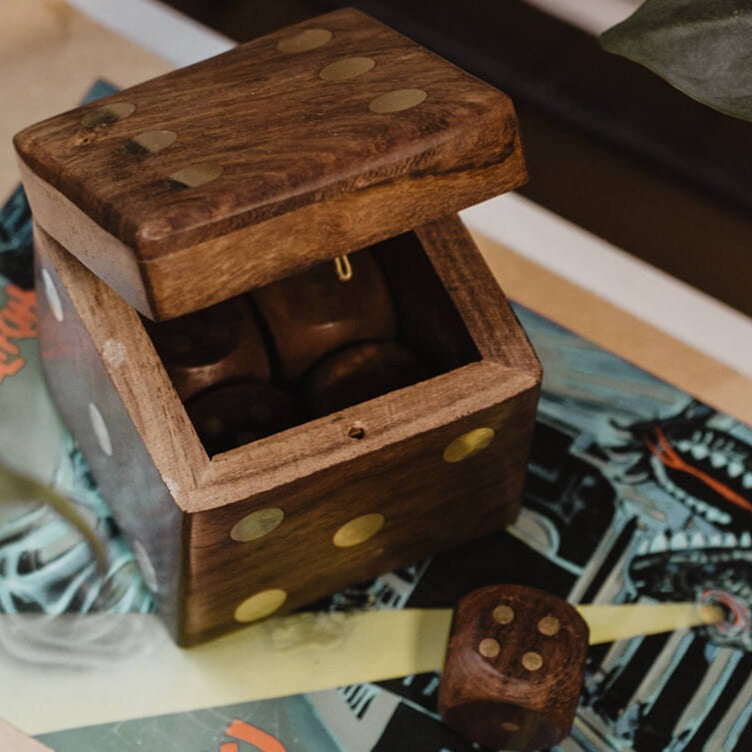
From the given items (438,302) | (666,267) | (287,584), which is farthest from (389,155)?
(666,267)

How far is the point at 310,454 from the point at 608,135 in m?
0.72

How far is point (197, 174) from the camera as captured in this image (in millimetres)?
697

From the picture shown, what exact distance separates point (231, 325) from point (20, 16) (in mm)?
583

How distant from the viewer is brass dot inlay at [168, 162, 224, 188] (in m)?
0.69

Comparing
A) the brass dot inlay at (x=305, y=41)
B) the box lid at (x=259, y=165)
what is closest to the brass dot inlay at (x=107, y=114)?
the box lid at (x=259, y=165)

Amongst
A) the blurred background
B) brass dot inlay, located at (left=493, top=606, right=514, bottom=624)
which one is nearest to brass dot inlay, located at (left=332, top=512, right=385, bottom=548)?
brass dot inlay, located at (left=493, top=606, right=514, bottom=624)

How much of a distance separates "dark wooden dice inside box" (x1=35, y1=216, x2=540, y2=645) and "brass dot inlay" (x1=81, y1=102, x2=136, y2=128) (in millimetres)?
99

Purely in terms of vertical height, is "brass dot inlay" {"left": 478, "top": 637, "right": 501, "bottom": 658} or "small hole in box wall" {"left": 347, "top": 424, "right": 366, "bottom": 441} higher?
"small hole in box wall" {"left": 347, "top": 424, "right": 366, "bottom": 441}

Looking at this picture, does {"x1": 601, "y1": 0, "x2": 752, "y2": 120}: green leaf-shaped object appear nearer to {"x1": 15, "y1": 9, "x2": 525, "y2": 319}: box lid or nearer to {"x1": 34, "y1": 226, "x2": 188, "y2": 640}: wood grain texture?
{"x1": 15, "y1": 9, "x2": 525, "y2": 319}: box lid

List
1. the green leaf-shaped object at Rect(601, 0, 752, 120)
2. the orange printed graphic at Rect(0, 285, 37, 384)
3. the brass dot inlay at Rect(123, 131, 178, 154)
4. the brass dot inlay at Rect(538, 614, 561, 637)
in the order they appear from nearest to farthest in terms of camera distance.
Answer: the green leaf-shaped object at Rect(601, 0, 752, 120) < the brass dot inlay at Rect(123, 131, 178, 154) < the brass dot inlay at Rect(538, 614, 561, 637) < the orange printed graphic at Rect(0, 285, 37, 384)

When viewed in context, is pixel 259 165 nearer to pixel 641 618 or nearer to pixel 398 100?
pixel 398 100

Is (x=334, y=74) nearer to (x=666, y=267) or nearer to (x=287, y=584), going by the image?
(x=287, y=584)

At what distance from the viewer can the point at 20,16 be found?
128 cm

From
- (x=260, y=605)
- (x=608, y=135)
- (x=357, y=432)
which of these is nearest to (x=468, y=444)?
(x=357, y=432)
